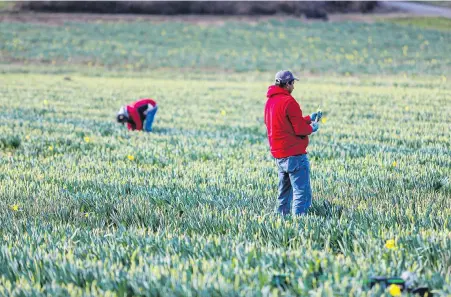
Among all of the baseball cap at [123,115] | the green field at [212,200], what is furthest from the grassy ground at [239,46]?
the baseball cap at [123,115]

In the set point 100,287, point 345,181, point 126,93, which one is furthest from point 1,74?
point 100,287

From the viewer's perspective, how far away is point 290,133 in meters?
5.07

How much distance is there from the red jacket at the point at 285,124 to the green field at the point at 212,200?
1.92 ft

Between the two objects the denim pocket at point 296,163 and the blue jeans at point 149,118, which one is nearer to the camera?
the denim pocket at point 296,163

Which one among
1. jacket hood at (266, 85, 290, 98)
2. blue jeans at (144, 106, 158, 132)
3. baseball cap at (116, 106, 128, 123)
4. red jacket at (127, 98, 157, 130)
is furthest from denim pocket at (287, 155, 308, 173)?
baseball cap at (116, 106, 128, 123)

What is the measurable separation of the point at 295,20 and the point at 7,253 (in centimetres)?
5325

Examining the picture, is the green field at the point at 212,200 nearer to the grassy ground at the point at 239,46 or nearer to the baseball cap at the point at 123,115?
the baseball cap at the point at 123,115

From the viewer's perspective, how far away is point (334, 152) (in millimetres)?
8852

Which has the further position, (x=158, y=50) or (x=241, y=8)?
(x=241, y=8)

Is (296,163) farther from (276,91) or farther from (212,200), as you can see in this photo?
(212,200)

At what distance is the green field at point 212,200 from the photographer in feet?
10.6

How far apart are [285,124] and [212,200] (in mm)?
1049

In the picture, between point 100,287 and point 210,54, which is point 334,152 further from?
point 210,54

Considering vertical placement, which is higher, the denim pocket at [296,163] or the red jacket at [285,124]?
the red jacket at [285,124]
